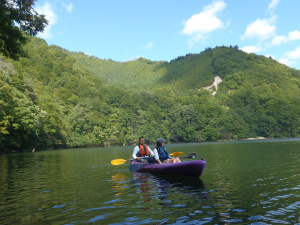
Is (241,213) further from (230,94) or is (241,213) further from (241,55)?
(241,55)

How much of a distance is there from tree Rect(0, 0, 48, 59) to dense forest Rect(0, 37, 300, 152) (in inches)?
786


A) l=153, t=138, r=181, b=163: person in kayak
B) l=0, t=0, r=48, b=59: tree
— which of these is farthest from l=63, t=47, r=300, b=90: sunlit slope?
l=153, t=138, r=181, b=163: person in kayak

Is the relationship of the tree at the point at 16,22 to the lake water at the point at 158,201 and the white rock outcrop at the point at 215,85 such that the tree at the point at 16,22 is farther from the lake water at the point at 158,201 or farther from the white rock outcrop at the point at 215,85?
the white rock outcrop at the point at 215,85

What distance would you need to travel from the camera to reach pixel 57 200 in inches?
341

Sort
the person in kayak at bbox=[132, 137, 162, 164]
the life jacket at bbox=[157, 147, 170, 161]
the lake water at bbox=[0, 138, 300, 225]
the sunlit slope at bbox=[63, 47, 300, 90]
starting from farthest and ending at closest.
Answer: the sunlit slope at bbox=[63, 47, 300, 90]
the person in kayak at bbox=[132, 137, 162, 164]
the life jacket at bbox=[157, 147, 170, 161]
the lake water at bbox=[0, 138, 300, 225]

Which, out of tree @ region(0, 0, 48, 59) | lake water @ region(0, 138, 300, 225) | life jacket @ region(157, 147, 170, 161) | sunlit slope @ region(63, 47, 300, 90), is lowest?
lake water @ region(0, 138, 300, 225)

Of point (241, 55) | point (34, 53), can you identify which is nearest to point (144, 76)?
point (241, 55)

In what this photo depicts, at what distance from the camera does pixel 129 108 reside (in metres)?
95.5

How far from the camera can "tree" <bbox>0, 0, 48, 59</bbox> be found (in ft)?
38.7

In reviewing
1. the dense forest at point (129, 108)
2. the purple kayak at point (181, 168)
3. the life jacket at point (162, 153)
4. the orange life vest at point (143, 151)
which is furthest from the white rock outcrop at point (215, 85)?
the purple kayak at point (181, 168)

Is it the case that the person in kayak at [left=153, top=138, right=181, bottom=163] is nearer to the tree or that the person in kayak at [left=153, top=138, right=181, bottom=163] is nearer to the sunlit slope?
the tree

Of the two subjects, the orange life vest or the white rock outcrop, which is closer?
the orange life vest

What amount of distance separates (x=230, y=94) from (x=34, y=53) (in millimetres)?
89169

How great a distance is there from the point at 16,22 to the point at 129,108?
3182 inches
